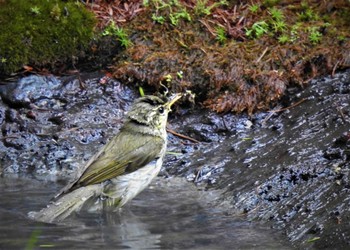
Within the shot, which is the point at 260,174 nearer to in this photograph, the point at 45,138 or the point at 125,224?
→ the point at 125,224

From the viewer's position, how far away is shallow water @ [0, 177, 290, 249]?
22.8ft

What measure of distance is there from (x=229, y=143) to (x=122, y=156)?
1834 millimetres

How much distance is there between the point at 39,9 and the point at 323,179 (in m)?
5.17

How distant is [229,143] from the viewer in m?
9.78

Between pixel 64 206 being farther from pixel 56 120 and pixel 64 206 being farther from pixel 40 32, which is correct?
pixel 40 32

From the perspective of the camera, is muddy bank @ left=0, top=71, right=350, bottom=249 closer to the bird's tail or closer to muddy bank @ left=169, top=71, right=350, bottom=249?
muddy bank @ left=169, top=71, right=350, bottom=249

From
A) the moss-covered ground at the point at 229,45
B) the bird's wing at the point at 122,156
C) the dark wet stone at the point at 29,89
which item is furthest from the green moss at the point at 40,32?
the bird's wing at the point at 122,156

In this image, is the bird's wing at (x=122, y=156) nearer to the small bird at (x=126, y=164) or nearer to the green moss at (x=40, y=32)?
the small bird at (x=126, y=164)

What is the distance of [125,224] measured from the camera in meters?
7.78

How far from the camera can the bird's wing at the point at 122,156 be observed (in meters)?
8.27

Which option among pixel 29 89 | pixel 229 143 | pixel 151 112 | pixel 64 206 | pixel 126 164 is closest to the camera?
pixel 64 206

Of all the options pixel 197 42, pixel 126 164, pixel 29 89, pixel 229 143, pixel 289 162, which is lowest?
pixel 29 89

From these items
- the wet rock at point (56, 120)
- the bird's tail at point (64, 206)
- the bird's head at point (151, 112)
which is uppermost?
the bird's head at point (151, 112)

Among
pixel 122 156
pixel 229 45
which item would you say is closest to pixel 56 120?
pixel 122 156
